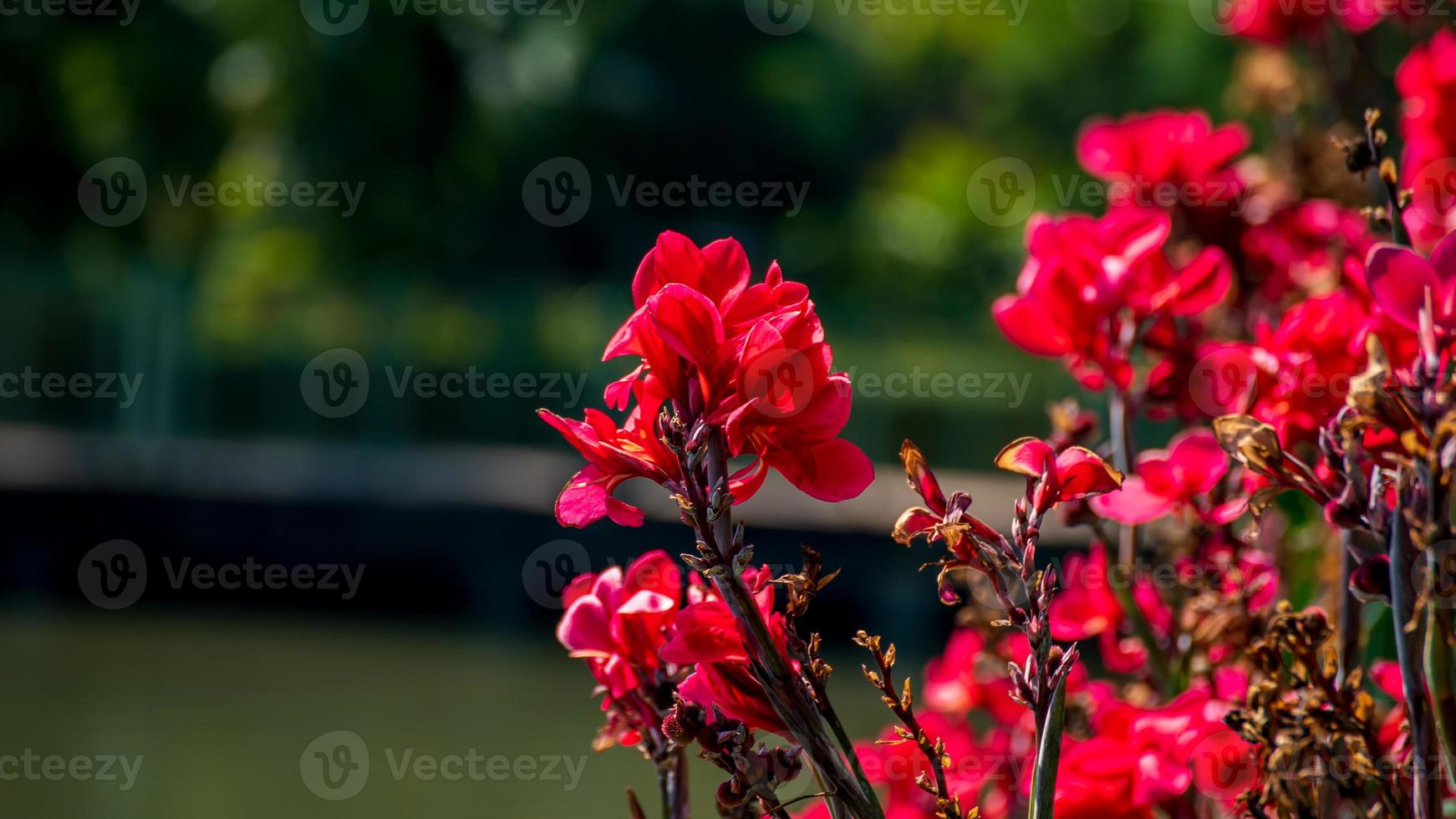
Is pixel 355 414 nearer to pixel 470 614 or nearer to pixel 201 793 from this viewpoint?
pixel 470 614

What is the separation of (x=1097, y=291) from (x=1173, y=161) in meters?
0.28

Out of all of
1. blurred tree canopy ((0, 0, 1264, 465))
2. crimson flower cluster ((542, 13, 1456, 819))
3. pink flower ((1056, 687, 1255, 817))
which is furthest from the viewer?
blurred tree canopy ((0, 0, 1264, 465))

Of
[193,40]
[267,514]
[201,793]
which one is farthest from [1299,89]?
[193,40]

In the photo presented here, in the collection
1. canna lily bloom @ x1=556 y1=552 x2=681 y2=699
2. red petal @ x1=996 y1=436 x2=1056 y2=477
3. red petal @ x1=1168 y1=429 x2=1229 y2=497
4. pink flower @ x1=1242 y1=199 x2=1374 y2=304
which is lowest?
canna lily bloom @ x1=556 y1=552 x2=681 y2=699

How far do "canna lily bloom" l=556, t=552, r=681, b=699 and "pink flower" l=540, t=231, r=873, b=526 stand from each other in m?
0.06

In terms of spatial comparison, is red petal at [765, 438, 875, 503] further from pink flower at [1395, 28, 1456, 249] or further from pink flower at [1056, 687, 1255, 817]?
pink flower at [1395, 28, 1456, 249]

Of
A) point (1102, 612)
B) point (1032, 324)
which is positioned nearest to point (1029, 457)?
point (1032, 324)

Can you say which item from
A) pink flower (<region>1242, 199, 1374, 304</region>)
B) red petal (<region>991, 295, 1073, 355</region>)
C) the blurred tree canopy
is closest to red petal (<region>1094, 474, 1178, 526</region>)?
red petal (<region>991, 295, 1073, 355</region>)

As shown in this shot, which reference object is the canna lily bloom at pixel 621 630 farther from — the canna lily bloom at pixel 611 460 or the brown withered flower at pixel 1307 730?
the brown withered flower at pixel 1307 730

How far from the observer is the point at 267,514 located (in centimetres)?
658

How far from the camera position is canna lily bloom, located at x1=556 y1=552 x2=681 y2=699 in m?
0.57

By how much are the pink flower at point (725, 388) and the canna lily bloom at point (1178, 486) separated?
0.67 ft

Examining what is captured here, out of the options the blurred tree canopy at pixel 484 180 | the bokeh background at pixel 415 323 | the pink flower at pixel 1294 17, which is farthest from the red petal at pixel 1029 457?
the blurred tree canopy at pixel 484 180

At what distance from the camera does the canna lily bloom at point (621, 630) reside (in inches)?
22.3
